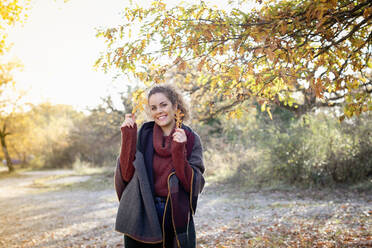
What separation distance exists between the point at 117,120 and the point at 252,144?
265 inches

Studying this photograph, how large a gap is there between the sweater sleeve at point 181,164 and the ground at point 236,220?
249 cm

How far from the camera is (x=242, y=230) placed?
489cm

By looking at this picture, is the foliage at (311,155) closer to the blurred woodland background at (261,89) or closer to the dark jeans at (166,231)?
the blurred woodland background at (261,89)

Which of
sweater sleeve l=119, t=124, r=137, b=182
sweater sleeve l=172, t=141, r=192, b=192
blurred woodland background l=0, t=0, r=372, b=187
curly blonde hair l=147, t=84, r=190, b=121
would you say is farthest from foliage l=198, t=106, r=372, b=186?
sweater sleeve l=119, t=124, r=137, b=182

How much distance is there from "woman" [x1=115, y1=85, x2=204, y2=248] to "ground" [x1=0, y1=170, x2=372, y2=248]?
237cm

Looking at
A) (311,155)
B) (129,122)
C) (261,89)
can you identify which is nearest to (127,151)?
(129,122)

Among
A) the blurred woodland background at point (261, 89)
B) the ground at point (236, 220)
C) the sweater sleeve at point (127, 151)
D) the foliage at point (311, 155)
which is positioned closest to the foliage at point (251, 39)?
the blurred woodland background at point (261, 89)

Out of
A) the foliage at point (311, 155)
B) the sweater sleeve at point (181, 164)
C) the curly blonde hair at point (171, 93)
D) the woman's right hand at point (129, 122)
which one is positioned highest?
the curly blonde hair at point (171, 93)

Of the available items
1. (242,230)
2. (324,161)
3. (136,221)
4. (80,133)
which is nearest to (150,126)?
(136,221)

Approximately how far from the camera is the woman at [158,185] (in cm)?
201

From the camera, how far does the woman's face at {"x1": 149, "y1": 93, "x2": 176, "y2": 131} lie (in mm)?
2248

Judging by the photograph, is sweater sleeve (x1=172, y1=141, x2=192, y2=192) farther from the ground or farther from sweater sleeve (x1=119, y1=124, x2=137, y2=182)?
the ground

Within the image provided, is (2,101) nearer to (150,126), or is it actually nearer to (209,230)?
(209,230)

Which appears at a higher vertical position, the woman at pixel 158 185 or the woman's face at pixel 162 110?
Answer: the woman's face at pixel 162 110
